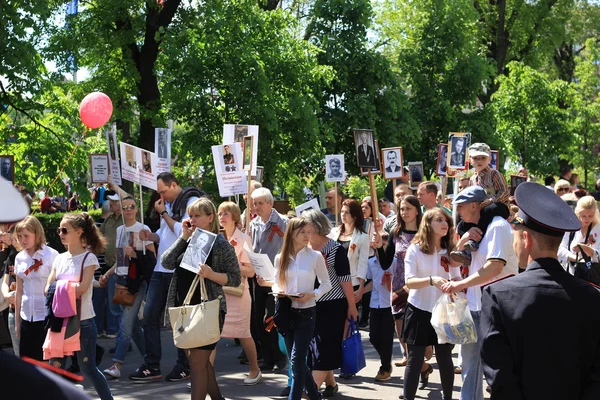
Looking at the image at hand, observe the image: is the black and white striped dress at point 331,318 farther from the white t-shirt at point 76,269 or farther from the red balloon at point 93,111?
the red balloon at point 93,111

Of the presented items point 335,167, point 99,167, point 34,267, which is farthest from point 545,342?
point 335,167

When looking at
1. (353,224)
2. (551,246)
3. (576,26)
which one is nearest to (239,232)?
(353,224)

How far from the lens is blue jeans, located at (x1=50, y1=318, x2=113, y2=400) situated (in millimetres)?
7750

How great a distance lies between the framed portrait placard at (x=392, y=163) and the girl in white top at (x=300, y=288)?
7.20 metres

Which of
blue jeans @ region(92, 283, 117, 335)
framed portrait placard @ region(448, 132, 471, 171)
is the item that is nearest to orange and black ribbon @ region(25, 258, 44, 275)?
blue jeans @ region(92, 283, 117, 335)

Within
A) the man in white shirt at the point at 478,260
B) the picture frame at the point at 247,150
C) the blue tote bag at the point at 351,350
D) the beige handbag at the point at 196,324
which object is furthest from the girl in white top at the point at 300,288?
the picture frame at the point at 247,150

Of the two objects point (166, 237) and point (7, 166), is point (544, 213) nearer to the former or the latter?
point (166, 237)

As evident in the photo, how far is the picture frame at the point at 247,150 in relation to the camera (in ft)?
38.5

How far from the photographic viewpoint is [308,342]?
7.71 m

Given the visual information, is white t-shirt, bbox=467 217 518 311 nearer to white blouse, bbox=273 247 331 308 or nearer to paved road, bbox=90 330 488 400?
white blouse, bbox=273 247 331 308

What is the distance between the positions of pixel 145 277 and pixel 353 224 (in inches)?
96.7

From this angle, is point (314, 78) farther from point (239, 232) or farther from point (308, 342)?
point (308, 342)

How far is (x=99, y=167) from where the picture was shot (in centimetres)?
1315

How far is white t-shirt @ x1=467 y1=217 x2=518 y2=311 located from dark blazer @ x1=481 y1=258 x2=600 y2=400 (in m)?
2.90
